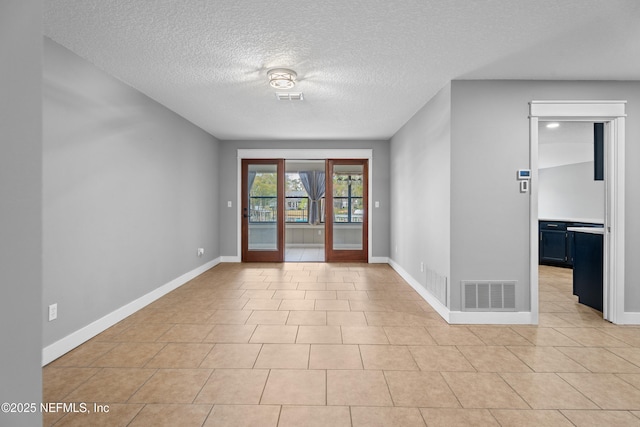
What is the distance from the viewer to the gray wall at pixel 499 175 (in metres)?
3.27

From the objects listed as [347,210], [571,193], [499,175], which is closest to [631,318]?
[499,175]

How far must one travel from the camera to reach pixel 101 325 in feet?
9.84

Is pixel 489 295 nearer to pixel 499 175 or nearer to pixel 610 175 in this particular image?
pixel 499 175

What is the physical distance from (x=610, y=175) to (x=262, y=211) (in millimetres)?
5361

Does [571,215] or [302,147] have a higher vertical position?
[302,147]

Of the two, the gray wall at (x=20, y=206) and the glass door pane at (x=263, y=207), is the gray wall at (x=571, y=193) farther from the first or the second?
the gray wall at (x=20, y=206)

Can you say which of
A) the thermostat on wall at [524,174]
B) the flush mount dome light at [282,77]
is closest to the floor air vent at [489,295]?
the thermostat on wall at [524,174]

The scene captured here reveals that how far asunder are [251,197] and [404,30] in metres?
4.86

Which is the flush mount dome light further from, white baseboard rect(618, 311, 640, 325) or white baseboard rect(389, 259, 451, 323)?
white baseboard rect(618, 311, 640, 325)

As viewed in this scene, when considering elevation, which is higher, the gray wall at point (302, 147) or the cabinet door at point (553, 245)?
the gray wall at point (302, 147)

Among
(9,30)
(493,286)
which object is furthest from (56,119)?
(493,286)

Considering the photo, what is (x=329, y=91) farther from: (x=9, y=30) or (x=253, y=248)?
(x=253, y=248)

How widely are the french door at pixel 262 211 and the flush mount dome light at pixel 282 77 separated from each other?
337 cm

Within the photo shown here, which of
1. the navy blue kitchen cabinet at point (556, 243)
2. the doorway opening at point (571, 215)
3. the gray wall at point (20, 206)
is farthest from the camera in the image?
the navy blue kitchen cabinet at point (556, 243)
